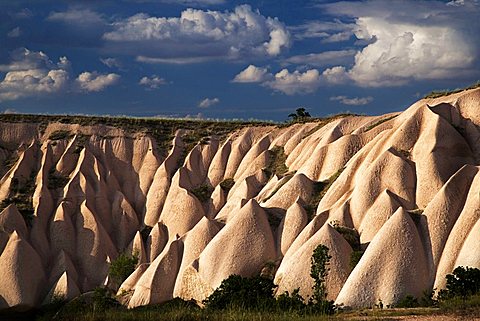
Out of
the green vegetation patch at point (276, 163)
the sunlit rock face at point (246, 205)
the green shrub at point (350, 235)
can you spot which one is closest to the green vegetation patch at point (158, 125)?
the sunlit rock face at point (246, 205)

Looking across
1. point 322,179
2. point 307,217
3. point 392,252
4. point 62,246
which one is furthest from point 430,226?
point 62,246

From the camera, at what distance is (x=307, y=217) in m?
33.2

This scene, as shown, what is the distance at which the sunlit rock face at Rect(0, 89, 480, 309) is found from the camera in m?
26.9

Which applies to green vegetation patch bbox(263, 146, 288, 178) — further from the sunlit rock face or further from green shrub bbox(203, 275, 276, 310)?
green shrub bbox(203, 275, 276, 310)

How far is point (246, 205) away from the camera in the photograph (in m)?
32.4

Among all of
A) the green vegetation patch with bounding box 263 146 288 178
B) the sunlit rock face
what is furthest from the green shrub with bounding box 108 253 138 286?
the green vegetation patch with bounding box 263 146 288 178

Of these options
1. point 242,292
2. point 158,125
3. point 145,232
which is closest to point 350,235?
point 242,292

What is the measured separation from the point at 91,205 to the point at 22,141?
11380mm

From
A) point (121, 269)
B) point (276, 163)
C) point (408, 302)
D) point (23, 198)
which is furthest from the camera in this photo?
point (23, 198)

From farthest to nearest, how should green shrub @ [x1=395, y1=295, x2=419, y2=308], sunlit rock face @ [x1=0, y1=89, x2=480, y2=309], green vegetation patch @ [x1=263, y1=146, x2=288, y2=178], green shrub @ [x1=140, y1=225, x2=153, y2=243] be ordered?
green shrub @ [x1=140, y1=225, x2=153, y2=243], green vegetation patch @ [x1=263, y1=146, x2=288, y2=178], sunlit rock face @ [x1=0, y1=89, x2=480, y2=309], green shrub @ [x1=395, y1=295, x2=419, y2=308]

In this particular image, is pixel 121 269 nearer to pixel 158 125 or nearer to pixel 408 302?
pixel 158 125

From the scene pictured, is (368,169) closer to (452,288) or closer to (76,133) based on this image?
(452,288)

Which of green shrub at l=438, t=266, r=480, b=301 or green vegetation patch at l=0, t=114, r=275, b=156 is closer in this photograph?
green shrub at l=438, t=266, r=480, b=301

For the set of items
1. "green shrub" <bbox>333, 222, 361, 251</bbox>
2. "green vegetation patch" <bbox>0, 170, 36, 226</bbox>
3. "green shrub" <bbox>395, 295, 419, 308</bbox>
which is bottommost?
"green shrub" <bbox>395, 295, 419, 308</bbox>
